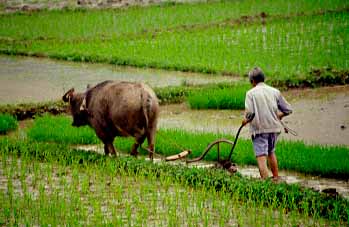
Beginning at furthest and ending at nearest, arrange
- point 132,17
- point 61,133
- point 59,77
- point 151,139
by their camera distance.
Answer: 1. point 132,17
2. point 59,77
3. point 61,133
4. point 151,139

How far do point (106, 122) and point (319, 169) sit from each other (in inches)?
90.6

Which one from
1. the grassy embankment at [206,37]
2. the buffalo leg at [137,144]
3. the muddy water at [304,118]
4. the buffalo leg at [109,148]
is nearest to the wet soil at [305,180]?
the buffalo leg at [137,144]

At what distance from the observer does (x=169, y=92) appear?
36.8 feet

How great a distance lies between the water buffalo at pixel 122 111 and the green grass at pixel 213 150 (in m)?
0.51

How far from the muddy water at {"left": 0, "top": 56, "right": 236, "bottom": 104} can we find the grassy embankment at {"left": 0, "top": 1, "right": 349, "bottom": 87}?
13.3 inches

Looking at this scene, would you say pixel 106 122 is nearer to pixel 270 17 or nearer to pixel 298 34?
pixel 298 34

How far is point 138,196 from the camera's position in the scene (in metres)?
6.72

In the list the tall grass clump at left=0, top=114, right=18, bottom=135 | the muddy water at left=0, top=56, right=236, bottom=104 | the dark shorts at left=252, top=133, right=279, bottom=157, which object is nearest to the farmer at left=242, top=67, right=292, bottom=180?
the dark shorts at left=252, top=133, right=279, bottom=157

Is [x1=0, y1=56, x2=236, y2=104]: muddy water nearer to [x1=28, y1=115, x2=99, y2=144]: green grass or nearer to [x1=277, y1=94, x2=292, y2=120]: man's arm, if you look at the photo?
[x1=28, y1=115, x2=99, y2=144]: green grass

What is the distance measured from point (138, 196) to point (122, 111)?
1.24m

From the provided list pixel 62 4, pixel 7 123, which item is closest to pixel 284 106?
pixel 7 123

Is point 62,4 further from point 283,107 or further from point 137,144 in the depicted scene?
point 283,107

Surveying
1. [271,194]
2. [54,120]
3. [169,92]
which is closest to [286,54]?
[169,92]

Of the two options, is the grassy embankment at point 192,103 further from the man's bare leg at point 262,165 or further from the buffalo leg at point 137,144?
the man's bare leg at point 262,165
